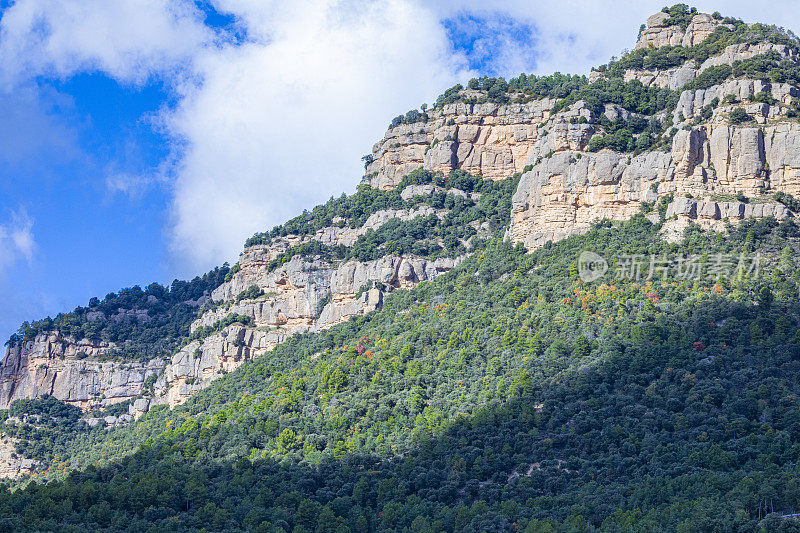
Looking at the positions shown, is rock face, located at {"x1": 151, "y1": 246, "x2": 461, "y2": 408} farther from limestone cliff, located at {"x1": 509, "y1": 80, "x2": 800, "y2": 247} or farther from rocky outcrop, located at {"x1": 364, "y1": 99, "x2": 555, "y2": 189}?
rocky outcrop, located at {"x1": 364, "y1": 99, "x2": 555, "y2": 189}

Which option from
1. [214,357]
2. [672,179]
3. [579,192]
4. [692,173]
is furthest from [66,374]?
[692,173]

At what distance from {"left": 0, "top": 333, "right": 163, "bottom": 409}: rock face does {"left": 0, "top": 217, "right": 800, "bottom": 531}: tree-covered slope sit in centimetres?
2921

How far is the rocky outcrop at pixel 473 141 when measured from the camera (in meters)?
113

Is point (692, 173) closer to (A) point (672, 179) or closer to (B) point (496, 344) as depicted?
(A) point (672, 179)

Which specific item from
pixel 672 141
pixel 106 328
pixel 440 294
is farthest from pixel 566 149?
pixel 106 328

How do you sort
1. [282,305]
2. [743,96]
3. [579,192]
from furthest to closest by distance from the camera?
[282,305], [579,192], [743,96]

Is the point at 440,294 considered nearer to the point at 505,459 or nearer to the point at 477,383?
the point at 477,383

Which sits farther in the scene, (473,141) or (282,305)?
(473,141)

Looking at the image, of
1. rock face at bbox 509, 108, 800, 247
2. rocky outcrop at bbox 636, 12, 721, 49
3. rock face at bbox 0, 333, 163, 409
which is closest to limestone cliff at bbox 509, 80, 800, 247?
rock face at bbox 509, 108, 800, 247

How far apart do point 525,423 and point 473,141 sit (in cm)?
5106

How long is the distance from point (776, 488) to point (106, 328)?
88.9 meters

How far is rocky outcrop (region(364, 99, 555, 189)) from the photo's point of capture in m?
113

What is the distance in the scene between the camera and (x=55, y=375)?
398 feet

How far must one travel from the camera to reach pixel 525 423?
70062mm
